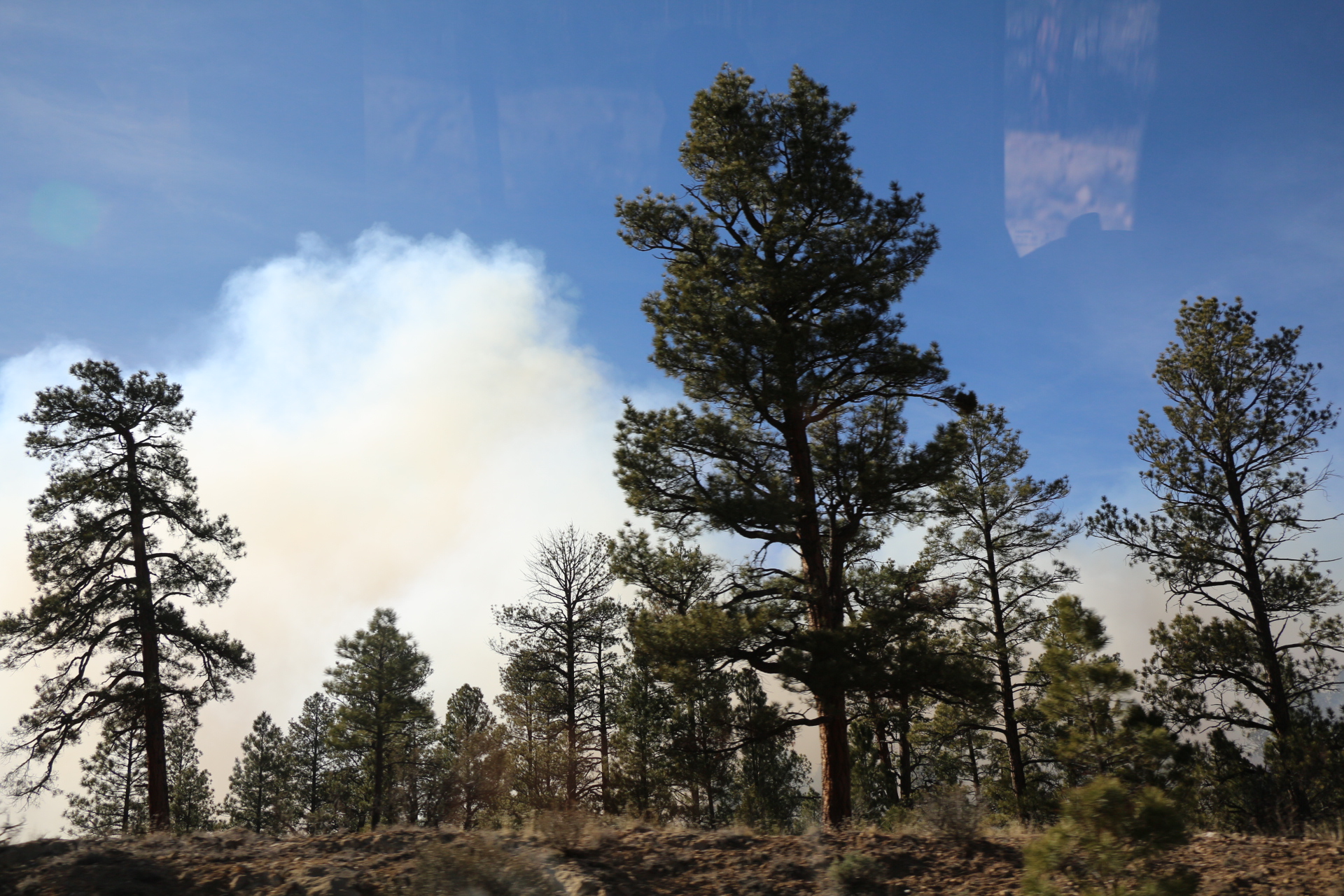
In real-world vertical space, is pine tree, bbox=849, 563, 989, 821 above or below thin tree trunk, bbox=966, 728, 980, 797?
above

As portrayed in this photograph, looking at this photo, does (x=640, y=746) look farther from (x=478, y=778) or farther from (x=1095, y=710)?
(x=1095, y=710)

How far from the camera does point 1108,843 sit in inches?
226

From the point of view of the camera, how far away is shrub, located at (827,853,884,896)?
7113 mm

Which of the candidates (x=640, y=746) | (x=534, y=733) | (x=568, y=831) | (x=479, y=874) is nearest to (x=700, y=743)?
(x=640, y=746)

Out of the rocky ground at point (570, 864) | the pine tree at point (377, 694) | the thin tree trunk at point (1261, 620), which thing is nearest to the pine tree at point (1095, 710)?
the rocky ground at point (570, 864)

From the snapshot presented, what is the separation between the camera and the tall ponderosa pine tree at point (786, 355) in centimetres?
1324

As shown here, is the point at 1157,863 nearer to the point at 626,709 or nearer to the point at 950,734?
the point at 950,734

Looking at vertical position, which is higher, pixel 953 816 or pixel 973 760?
pixel 953 816

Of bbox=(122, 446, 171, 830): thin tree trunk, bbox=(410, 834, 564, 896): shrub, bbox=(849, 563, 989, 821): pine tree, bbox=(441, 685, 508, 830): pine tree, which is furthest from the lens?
bbox=(441, 685, 508, 830): pine tree

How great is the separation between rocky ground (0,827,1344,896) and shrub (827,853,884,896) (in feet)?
0.19

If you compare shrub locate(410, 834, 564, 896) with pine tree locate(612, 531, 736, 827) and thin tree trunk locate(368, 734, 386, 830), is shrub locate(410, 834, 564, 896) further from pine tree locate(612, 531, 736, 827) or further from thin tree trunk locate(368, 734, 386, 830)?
thin tree trunk locate(368, 734, 386, 830)

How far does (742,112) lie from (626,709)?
18.7 metres

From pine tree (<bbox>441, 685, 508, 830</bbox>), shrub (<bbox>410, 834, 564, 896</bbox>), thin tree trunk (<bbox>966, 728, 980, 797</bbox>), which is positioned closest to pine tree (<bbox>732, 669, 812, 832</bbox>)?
thin tree trunk (<bbox>966, 728, 980, 797</bbox>)

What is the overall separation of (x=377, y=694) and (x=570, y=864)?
31924mm
